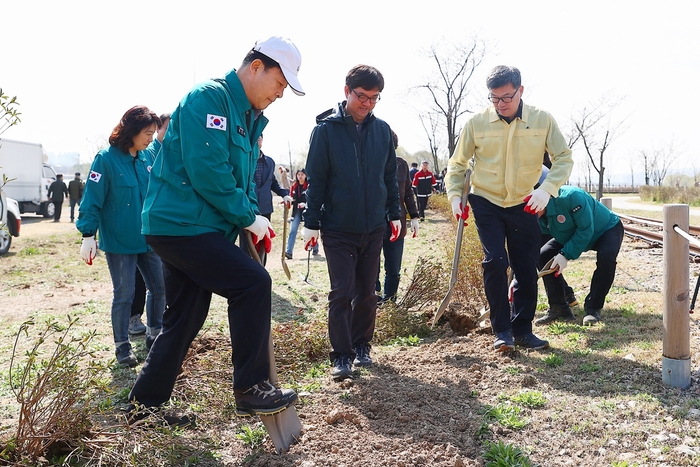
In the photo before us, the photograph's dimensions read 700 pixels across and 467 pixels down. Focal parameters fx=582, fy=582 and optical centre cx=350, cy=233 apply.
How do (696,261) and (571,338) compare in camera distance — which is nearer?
(571,338)

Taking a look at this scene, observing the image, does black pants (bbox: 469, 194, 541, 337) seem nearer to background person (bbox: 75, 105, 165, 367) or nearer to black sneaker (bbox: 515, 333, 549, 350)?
black sneaker (bbox: 515, 333, 549, 350)

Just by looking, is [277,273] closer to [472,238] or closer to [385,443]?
[472,238]

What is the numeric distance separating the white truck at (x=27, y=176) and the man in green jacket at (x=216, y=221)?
705 inches

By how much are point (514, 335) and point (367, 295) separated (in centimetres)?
115

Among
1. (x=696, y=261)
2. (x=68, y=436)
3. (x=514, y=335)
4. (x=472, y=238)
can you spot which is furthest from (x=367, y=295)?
(x=696, y=261)

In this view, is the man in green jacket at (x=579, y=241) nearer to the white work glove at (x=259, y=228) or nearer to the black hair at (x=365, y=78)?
the black hair at (x=365, y=78)

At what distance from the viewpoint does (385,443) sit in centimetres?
273

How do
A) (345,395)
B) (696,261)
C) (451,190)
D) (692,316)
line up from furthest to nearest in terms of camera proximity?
1. (696,261)
2. (692,316)
3. (451,190)
4. (345,395)

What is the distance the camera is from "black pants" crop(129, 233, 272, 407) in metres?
2.60

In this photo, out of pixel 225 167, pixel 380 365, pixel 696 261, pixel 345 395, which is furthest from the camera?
pixel 696 261

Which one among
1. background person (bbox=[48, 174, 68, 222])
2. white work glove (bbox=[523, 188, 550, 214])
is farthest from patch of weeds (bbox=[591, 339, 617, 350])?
background person (bbox=[48, 174, 68, 222])

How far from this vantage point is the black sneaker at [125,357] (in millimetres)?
4293

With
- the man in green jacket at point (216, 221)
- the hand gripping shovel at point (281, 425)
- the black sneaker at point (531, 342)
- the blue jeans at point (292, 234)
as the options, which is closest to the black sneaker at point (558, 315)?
the black sneaker at point (531, 342)

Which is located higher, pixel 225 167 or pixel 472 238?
pixel 225 167
